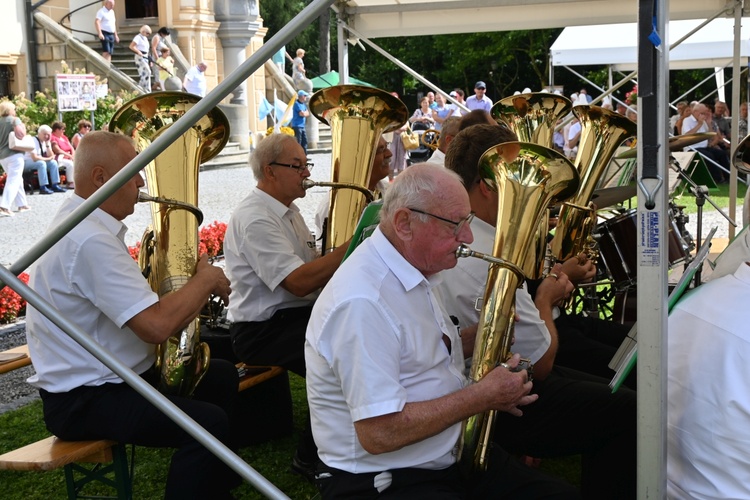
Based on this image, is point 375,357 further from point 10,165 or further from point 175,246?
point 10,165

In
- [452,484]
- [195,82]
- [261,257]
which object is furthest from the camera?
[195,82]

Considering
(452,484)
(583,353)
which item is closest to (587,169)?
(583,353)

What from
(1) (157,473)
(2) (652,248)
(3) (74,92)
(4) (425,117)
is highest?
(3) (74,92)

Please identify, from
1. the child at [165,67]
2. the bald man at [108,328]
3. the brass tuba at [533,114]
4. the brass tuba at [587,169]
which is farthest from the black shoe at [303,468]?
the child at [165,67]

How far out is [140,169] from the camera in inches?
85.8

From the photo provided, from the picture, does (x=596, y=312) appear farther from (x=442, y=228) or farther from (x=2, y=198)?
(x=2, y=198)

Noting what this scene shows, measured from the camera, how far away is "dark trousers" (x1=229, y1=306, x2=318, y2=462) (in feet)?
12.5

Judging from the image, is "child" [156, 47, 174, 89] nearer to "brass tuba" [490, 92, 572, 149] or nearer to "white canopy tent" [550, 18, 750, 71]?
"white canopy tent" [550, 18, 750, 71]

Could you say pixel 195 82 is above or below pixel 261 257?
above

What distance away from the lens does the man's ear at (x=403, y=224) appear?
235 cm

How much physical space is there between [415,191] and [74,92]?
554 inches

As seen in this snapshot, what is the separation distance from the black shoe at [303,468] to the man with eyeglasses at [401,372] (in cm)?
149

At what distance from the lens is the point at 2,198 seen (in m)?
13.2

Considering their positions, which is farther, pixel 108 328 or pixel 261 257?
pixel 261 257
